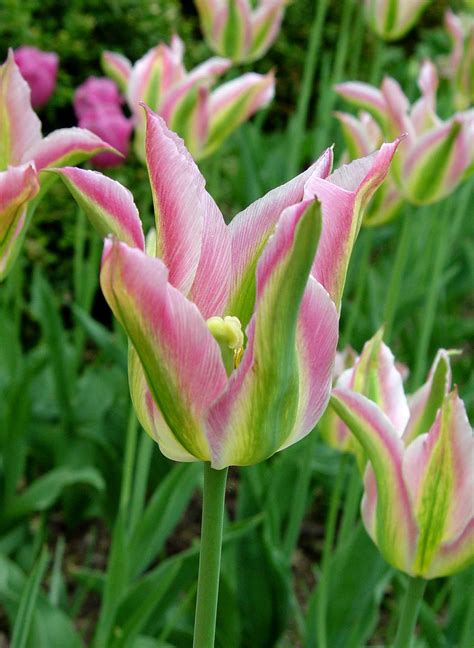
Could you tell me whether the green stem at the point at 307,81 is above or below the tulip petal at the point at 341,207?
above

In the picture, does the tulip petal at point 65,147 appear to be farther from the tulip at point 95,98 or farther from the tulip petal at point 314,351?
the tulip at point 95,98

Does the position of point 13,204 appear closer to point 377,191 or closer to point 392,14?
point 377,191

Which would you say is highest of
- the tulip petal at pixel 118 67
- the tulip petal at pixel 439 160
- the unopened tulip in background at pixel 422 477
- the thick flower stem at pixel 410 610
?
the tulip petal at pixel 118 67

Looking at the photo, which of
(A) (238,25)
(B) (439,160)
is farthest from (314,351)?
(A) (238,25)

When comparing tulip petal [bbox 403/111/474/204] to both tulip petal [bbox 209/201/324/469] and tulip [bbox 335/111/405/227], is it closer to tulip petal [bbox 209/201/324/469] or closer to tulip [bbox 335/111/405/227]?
tulip [bbox 335/111/405/227]

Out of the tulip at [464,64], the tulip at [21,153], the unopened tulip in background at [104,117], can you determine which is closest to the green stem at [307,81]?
the tulip at [464,64]

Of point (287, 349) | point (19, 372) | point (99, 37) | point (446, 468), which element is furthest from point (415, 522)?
point (99, 37)

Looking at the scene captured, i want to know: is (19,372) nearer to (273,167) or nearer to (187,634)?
(187,634)
